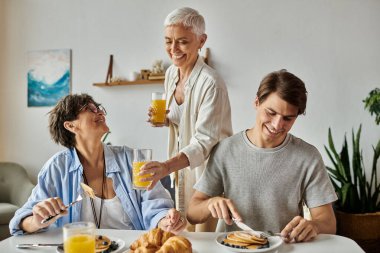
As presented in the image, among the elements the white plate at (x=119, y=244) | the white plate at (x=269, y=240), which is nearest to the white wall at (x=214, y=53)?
the white plate at (x=269, y=240)

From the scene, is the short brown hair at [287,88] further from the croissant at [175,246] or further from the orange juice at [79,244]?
the orange juice at [79,244]

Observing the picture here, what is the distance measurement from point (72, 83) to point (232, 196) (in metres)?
3.46

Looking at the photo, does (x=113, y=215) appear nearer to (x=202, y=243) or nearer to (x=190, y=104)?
(x=202, y=243)

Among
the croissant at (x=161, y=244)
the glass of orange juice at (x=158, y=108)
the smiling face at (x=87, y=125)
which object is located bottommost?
the croissant at (x=161, y=244)

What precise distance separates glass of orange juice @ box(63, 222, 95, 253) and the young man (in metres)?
0.54

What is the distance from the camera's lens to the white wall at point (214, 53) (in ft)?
12.3

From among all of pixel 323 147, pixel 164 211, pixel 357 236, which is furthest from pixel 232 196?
pixel 323 147

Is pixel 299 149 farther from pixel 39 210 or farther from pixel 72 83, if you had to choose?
pixel 72 83

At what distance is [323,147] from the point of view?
3844 millimetres

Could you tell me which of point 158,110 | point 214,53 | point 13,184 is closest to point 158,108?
point 158,110

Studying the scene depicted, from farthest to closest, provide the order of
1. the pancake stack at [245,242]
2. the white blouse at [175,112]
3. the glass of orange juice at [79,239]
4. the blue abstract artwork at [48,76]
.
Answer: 1. the blue abstract artwork at [48,76]
2. the white blouse at [175,112]
3. the pancake stack at [245,242]
4. the glass of orange juice at [79,239]

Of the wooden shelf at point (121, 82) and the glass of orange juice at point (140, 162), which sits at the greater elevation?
the wooden shelf at point (121, 82)

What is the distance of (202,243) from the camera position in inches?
56.2

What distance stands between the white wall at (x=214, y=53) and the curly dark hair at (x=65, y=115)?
2.33 meters
